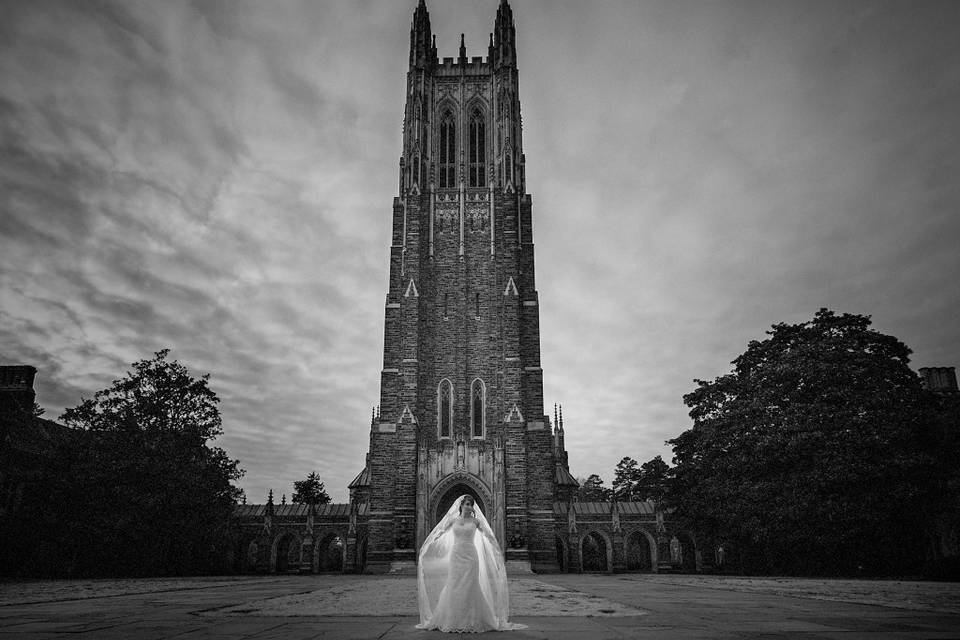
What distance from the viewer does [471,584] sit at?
6.75 metres

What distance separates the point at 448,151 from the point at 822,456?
2757 centimetres

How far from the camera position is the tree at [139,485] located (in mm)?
24750

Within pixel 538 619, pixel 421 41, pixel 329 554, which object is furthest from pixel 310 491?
pixel 538 619

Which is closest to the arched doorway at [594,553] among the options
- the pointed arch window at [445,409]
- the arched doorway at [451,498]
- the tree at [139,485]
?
the arched doorway at [451,498]

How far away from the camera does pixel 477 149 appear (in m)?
40.3

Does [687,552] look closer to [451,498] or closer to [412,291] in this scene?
[451,498]

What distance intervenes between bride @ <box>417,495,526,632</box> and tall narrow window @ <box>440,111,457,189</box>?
33.1m

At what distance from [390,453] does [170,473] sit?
997 centimetres

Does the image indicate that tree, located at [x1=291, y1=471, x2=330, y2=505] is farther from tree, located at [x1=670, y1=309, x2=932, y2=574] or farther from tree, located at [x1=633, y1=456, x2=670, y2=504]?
tree, located at [x1=670, y1=309, x2=932, y2=574]

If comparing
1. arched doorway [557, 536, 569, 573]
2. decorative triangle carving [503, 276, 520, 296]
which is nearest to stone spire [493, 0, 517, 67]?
decorative triangle carving [503, 276, 520, 296]

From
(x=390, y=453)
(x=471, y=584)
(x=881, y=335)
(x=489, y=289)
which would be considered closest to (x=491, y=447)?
(x=390, y=453)

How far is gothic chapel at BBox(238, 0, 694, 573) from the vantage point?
31312 mm

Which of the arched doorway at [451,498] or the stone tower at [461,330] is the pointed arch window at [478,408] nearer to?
the stone tower at [461,330]

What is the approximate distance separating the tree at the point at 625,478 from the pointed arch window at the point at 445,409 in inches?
1331
